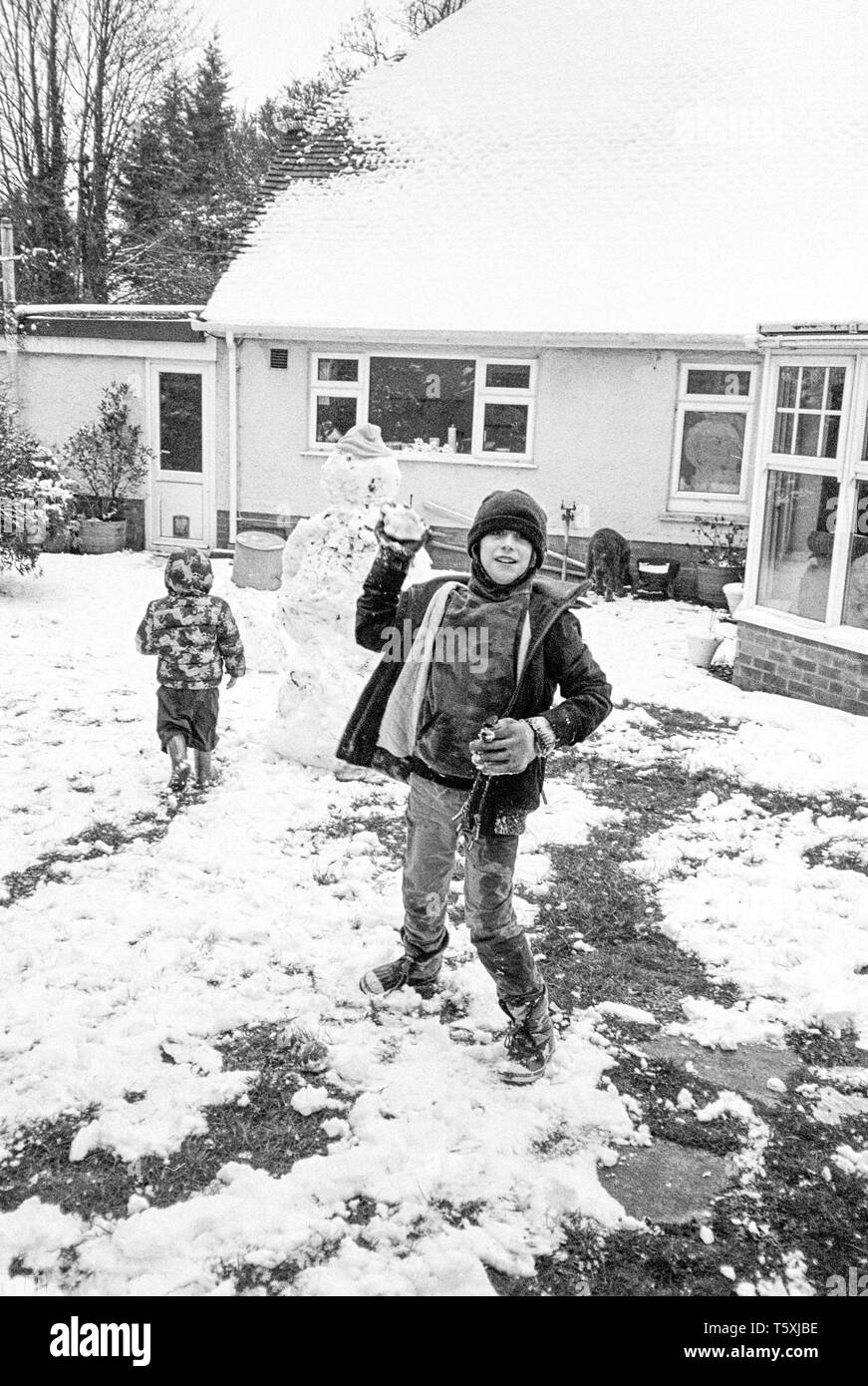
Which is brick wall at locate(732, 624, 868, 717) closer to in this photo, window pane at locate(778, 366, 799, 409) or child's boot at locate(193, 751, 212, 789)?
window pane at locate(778, 366, 799, 409)

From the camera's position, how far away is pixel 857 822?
6078mm

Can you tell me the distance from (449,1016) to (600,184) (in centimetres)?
1343

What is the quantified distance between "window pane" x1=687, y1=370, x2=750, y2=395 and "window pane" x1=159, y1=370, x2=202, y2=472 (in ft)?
21.9

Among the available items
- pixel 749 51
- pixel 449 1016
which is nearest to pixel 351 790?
pixel 449 1016

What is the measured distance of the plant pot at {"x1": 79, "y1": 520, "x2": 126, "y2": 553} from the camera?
15039 millimetres

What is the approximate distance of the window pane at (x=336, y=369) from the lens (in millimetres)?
14852

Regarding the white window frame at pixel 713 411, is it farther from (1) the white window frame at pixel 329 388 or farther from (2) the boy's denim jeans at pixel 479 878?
(2) the boy's denim jeans at pixel 479 878

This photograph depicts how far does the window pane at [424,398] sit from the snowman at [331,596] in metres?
7.94

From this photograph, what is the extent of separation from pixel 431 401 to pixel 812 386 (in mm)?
6918

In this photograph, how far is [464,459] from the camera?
1445 centimetres

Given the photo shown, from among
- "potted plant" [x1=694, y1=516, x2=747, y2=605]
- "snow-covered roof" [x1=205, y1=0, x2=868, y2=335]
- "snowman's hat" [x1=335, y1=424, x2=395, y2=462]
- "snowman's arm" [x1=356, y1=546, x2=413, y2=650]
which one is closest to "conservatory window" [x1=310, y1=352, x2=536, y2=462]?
"snow-covered roof" [x1=205, y1=0, x2=868, y2=335]

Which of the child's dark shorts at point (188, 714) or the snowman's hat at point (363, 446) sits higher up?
the snowman's hat at point (363, 446)

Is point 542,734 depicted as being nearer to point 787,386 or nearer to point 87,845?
point 87,845
